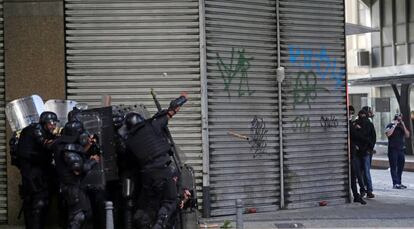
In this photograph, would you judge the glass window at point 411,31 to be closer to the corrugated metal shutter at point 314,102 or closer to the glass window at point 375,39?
the glass window at point 375,39

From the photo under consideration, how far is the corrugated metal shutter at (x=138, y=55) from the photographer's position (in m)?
9.52

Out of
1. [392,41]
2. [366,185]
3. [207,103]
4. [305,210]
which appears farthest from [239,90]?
[392,41]

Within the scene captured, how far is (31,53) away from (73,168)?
286 centimetres

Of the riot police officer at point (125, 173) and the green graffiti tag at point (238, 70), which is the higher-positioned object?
the green graffiti tag at point (238, 70)

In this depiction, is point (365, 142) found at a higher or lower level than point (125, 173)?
higher

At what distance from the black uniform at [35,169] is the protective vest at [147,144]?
1.19 metres

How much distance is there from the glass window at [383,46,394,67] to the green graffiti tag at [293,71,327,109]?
17837 mm

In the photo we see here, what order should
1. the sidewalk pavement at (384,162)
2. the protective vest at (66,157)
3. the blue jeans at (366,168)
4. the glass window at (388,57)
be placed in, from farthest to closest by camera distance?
the glass window at (388,57), the sidewalk pavement at (384,162), the blue jeans at (366,168), the protective vest at (66,157)

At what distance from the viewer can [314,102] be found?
10.9 meters

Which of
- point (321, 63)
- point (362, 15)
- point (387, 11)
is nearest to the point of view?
point (321, 63)

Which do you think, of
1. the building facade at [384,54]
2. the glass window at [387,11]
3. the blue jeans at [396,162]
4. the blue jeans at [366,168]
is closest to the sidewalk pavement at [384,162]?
the building facade at [384,54]

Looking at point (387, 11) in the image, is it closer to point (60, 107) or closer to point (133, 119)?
point (60, 107)

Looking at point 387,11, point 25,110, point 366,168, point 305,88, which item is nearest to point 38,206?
point 25,110

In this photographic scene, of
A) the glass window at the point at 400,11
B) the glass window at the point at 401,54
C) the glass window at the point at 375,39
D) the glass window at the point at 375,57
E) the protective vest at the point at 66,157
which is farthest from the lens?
the glass window at the point at 375,57
